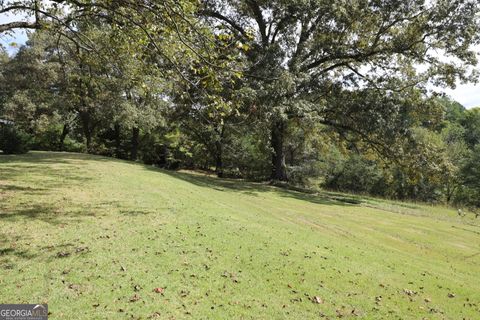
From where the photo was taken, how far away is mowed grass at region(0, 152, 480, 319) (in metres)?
4.61

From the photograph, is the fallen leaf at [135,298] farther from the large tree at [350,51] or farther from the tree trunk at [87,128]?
the tree trunk at [87,128]

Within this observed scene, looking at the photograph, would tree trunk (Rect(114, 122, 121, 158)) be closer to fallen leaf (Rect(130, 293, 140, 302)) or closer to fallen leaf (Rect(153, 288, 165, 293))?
fallen leaf (Rect(153, 288, 165, 293))

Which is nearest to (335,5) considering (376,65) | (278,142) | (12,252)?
(376,65)

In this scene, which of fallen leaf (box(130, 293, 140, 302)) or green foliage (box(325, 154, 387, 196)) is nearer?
fallen leaf (box(130, 293, 140, 302))

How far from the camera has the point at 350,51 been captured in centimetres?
2097

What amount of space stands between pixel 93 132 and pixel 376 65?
24.5m

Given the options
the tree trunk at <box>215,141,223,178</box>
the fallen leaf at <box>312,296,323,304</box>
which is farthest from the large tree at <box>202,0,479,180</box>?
the fallen leaf at <box>312,296,323,304</box>

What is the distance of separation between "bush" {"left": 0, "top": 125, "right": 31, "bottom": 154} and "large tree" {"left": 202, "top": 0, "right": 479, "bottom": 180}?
12635mm

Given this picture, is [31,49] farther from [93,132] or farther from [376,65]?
[376,65]

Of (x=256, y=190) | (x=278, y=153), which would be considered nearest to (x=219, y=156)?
(x=278, y=153)

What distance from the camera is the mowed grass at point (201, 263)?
4605 mm

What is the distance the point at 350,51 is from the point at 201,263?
18949mm

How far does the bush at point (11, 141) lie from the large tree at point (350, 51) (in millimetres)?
12635

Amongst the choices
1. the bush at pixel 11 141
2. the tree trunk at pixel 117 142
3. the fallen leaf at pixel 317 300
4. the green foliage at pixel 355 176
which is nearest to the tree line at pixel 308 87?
the bush at pixel 11 141
